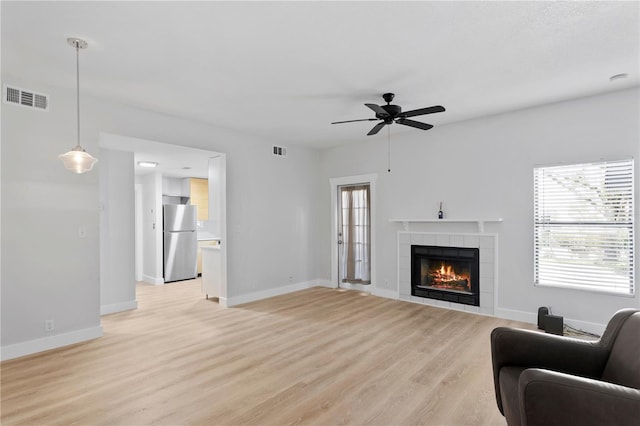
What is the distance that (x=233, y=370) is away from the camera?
3135mm

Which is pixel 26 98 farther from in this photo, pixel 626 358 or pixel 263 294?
pixel 626 358

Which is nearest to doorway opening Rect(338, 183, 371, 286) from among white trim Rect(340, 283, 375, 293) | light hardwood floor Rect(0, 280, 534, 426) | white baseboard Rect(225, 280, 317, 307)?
white trim Rect(340, 283, 375, 293)

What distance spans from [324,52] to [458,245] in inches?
143

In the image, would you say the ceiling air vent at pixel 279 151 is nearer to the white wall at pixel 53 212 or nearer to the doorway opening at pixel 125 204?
the doorway opening at pixel 125 204

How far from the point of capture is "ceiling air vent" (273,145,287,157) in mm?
6391

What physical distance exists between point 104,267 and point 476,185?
5727 millimetres

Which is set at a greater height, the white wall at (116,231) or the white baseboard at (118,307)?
the white wall at (116,231)

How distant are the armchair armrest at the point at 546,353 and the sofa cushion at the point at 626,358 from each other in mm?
69

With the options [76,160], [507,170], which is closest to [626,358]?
[507,170]

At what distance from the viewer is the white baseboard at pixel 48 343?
11.2 feet

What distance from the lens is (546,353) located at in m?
2.08

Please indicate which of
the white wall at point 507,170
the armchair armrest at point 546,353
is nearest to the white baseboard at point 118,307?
the white wall at point 507,170

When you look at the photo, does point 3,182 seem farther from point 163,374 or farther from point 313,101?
point 313,101

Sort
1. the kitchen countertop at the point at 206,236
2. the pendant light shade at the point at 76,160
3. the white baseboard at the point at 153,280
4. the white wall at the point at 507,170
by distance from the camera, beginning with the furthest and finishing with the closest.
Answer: the kitchen countertop at the point at 206,236
the white baseboard at the point at 153,280
the white wall at the point at 507,170
the pendant light shade at the point at 76,160
